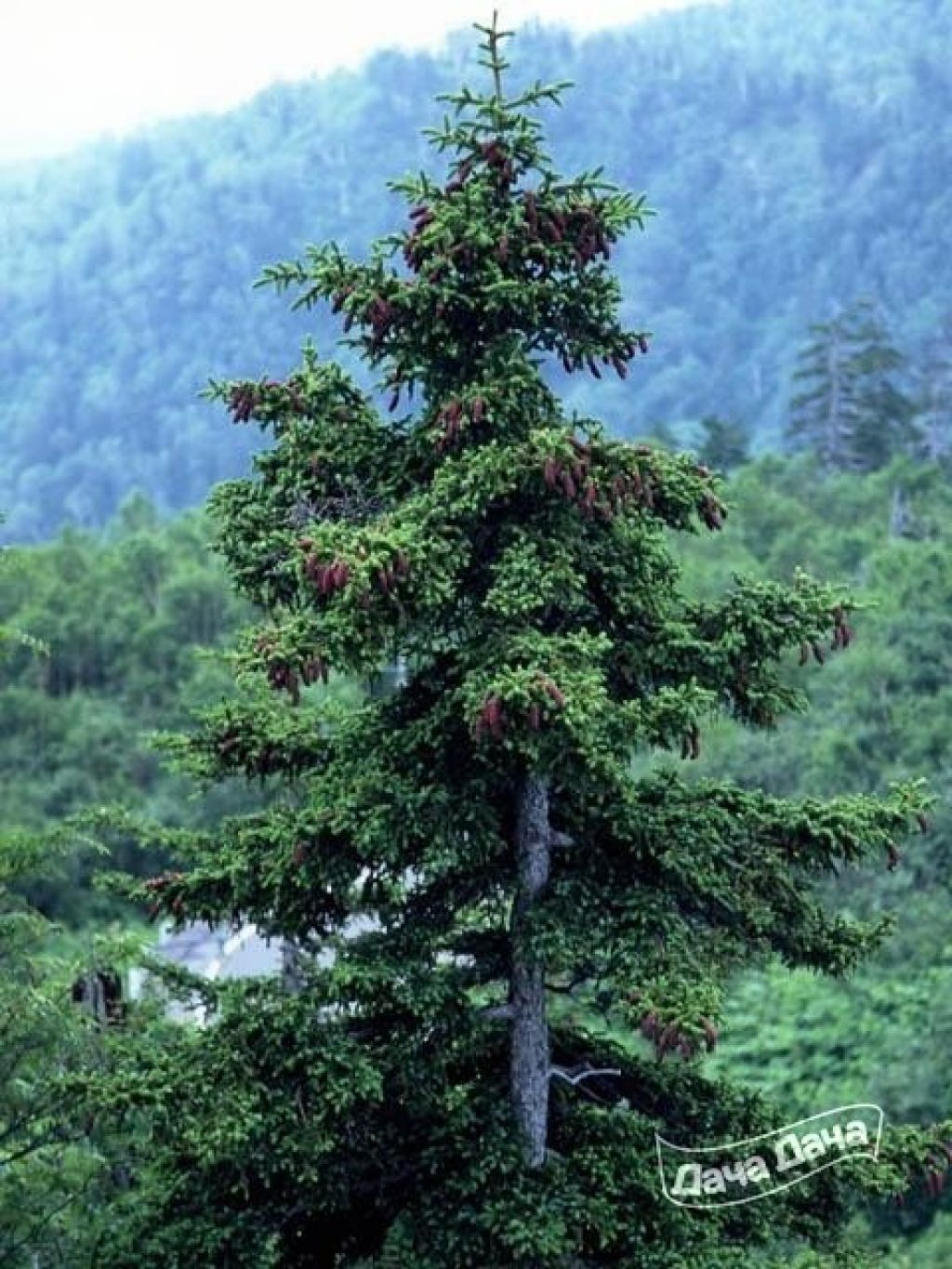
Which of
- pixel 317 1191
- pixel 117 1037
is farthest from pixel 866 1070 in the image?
pixel 317 1191

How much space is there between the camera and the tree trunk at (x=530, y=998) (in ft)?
37.2

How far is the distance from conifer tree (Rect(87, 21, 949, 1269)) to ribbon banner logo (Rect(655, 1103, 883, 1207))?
141mm

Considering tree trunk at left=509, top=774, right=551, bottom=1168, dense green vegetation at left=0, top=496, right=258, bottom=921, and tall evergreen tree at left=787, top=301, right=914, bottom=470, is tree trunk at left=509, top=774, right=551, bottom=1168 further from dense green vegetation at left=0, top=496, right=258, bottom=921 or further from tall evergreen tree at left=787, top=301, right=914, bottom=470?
tall evergreen tree at left=787, top=301, right=914, bottom=470

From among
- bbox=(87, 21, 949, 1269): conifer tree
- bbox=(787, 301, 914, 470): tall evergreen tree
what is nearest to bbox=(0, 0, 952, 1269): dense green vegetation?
bbox=(87, 21, 949, 1269): conifer tree

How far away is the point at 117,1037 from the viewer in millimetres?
14961

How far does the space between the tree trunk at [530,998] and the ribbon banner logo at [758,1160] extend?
81 cm

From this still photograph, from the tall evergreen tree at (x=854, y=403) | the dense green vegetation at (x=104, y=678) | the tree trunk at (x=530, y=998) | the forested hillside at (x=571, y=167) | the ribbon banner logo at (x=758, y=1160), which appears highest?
the forested hillside at (x=571, y=167)

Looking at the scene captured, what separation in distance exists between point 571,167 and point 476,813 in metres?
167

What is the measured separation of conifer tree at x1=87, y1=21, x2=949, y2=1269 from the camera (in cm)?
1046

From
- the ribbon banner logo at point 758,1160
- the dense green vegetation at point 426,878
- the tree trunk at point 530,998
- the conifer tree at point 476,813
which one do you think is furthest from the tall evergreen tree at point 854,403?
the tree trunk at point 530,998

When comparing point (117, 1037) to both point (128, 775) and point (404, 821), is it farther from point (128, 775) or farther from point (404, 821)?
point (128, 775)

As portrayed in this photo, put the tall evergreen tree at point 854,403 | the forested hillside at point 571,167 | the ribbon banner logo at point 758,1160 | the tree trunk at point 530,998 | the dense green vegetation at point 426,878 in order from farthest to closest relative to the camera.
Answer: the forested hillside at point 571,167, the tall evergreen tree at point 854,403, the ribbon banner logo at point 758,1160, the tree trunk at point 530,998, the dense green vegetation at point 426,878

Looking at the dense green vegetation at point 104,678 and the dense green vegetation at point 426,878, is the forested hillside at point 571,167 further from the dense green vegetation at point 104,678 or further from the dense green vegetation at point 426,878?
the dense green vegetation at point 426,878

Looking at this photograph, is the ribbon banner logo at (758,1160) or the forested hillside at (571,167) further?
the forested hillside at (571,167)
